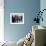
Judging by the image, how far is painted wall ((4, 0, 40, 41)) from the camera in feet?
16.8

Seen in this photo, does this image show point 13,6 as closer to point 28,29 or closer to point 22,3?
point 22,3

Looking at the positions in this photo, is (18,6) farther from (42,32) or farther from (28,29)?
(42,32)

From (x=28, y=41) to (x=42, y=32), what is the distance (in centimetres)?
74

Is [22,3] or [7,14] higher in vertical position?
[22,3]

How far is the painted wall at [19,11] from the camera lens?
5.13m

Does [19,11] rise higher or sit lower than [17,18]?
higher

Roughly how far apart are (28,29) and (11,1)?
127 centimetres

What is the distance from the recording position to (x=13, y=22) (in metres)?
5.19

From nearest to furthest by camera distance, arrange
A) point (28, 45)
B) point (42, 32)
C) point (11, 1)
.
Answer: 1. point (42, 32)
2. point (28, 45)
3. point (11, 1)

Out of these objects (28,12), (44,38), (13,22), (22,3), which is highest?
(22,3)

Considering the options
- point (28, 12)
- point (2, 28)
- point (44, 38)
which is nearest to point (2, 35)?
point (2, 28)

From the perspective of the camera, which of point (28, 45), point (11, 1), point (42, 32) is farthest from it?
point (11, 1)

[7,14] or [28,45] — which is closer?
[28,45]

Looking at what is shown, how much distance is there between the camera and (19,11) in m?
5.16
